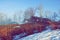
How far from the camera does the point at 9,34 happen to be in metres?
1.44

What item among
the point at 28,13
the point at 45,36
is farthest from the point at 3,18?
the point at 45,36

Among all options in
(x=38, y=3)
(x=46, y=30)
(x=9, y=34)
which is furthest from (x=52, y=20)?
(x=9, y=34)

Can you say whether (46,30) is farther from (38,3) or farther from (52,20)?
(38,3)

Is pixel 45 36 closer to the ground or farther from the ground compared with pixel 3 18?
closer to the ground

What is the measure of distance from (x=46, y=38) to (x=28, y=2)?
411 mm

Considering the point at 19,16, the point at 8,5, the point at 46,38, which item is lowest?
the point at 46,38

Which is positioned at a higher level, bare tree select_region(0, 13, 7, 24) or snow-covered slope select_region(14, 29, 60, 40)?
bare tree select_region(0, 13, 7, 24)

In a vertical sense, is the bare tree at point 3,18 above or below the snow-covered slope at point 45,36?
above

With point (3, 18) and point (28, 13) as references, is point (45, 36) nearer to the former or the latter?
point (28, 13)

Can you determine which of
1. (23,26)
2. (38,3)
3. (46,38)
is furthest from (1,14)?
(46,38)

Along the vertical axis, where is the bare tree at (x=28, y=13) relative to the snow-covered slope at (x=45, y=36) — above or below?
above

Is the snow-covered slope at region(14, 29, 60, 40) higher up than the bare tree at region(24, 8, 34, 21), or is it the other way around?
the bare tree at region(24, 8, 34, 21)

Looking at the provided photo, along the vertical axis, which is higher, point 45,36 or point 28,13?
point 28,13

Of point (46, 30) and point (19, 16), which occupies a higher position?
point (19, 16)
